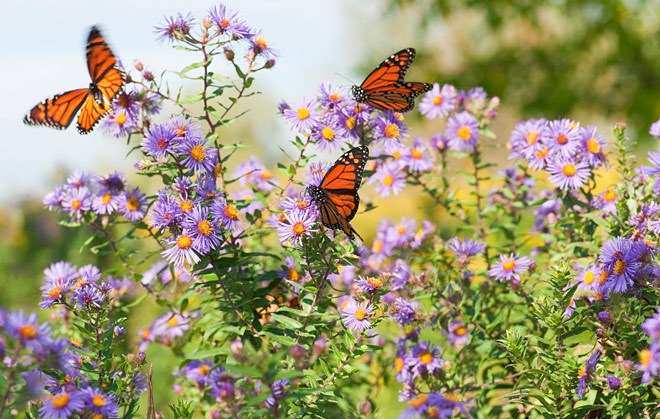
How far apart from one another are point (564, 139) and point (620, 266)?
33.7 inches

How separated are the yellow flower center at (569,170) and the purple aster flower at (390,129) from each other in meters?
0.74

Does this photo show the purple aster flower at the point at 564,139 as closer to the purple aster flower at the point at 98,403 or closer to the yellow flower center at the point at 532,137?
the yellow flower center at the point at 532,137

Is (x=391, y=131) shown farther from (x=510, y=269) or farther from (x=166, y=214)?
(x=166, y=214)

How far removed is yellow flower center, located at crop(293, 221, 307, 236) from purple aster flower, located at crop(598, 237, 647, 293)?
108 centimetres

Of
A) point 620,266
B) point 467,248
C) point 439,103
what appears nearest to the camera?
point 620,266

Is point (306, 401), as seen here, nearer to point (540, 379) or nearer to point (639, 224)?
point (540, 379)

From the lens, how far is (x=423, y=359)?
8.35 feet

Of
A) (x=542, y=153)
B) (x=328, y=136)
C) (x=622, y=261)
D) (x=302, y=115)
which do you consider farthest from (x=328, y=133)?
(x=622, y=261)

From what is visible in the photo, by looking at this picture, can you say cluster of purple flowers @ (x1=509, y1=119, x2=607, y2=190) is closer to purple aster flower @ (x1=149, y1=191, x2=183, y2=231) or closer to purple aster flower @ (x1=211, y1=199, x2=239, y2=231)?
purple aster flower @ (x1=211, y1=199, x2=239, y2=231)

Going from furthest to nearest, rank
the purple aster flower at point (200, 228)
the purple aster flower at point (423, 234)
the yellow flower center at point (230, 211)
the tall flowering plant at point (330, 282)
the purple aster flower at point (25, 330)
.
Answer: the purple aster flower at point (423, 234)
the yellow flower center at point (230, 211)
the purple aster flower at point (200, 228)
the tall flowering plant at point (330, 282)
the purple aster flower at point (25, 330)

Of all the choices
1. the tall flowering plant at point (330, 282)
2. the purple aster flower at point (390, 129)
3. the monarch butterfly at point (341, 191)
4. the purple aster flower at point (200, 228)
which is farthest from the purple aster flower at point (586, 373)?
the purple aster flower at point (200, 228)

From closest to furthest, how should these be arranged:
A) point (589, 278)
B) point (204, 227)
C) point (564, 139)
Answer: point (204, 227) → point (589, 278) → point (564, 139)

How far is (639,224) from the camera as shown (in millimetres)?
2357

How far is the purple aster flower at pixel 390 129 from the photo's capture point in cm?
259
